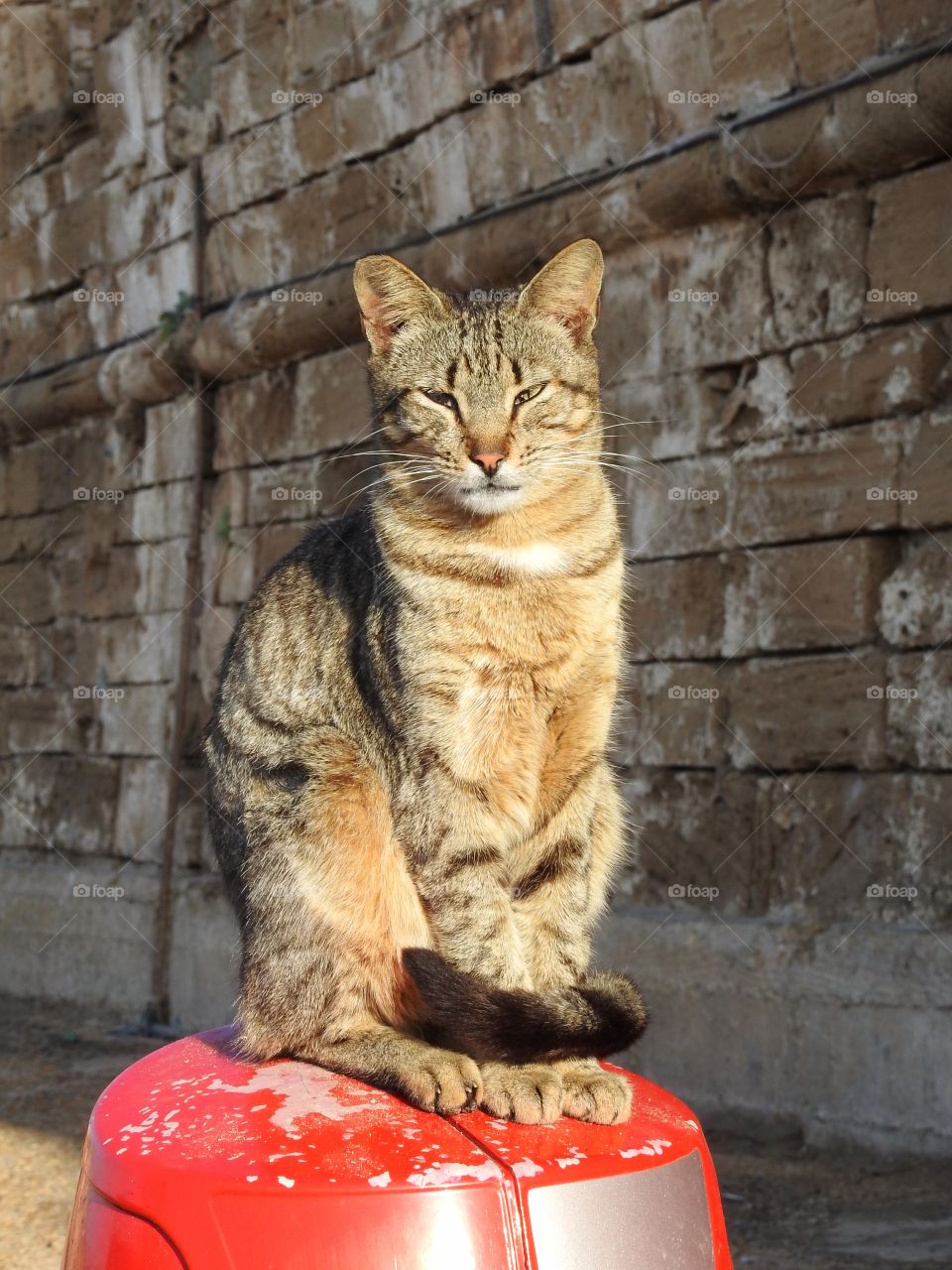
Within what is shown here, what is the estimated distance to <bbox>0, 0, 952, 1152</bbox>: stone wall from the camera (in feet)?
17.3

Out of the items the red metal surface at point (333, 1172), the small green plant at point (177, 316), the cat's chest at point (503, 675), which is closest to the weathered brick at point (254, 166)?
the small green plant at point (177, 316)

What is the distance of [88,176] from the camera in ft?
32.1

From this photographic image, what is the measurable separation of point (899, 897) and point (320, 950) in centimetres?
305

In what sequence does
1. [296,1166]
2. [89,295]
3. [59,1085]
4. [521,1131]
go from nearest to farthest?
[296,1166] → [521,1131] → [59,1085] → [89,295]

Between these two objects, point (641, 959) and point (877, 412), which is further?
point (641, 959)

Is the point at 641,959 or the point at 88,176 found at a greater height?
the point at 88,176

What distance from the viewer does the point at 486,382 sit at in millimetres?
3066

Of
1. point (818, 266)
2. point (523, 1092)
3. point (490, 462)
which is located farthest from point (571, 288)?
point (818, 266)

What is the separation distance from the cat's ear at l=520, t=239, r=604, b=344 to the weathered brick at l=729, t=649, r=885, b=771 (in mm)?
2520

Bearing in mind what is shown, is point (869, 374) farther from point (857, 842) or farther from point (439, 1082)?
point (439, 1082)

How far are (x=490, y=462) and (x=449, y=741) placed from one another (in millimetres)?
566

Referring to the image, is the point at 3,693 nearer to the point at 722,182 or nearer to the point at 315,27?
the point at 315,27

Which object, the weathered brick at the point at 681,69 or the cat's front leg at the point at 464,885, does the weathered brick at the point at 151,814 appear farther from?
the cat's front leg at the point at 464,885

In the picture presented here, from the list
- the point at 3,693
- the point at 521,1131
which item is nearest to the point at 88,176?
the point at 3,693
